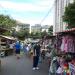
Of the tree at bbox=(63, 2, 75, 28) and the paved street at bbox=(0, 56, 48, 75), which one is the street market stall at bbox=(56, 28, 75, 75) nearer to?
the paved street at bbox=(0, 56, 48, 75)

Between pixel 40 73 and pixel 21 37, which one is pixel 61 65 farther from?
pixel 21 37

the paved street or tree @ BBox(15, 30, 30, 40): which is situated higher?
tree @ BBox(15, 30, 30, 40)

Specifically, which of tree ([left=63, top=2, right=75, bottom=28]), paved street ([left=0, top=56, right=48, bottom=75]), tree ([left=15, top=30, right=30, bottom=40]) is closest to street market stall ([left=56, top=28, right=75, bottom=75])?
paved street ([left=0, top=56, right=48, bottom=75])

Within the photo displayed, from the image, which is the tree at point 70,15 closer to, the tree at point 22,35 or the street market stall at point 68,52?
the street market stall at point 68,52

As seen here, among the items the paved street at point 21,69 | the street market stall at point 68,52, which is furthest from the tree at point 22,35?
the street market stall at point 68,52

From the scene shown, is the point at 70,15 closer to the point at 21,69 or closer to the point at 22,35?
the point at 21,69

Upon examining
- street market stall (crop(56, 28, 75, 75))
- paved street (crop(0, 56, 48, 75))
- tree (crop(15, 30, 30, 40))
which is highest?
tree (crop(15, 30, 30, 40))

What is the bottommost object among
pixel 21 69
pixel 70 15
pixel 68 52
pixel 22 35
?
pixel 21 69

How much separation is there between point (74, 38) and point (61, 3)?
1795 inches

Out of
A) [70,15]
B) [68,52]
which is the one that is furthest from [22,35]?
[68,52]

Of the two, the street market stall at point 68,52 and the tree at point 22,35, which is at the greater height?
the tree at point 22,35

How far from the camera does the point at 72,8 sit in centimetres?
2891

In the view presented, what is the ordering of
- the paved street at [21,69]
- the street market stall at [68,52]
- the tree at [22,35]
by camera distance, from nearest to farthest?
the street market stall at [68,52]
the paved street at [21,69]
the tree at [22,35]

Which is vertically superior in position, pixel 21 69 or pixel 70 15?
pixel 70 15
